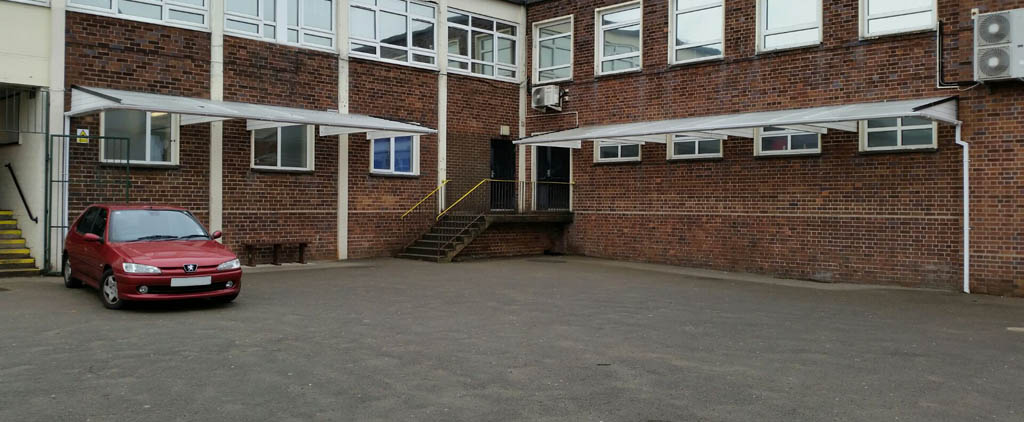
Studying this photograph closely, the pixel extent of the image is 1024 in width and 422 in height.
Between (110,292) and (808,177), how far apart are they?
39.7ft

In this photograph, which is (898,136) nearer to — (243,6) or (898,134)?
(898,134)

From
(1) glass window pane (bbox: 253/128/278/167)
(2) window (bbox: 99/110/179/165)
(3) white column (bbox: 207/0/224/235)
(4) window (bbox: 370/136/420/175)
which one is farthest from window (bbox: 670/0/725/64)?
(2) window (bbox: 99/110/179/165)

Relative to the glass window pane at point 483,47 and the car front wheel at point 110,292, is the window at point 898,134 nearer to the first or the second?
the glass window pane at point 483,47

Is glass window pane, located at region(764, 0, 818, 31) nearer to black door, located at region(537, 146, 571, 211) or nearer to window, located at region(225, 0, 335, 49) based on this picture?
black door, located at region(537, 146, 571, 211)

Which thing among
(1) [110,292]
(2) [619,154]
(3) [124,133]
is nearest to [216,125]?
(3) [124,133]

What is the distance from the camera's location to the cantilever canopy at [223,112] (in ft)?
42.1

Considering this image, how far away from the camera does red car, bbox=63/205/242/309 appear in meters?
9.42

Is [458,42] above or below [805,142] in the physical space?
above

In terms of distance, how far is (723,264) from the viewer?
A: 16688mm

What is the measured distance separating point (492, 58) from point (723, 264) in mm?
7825

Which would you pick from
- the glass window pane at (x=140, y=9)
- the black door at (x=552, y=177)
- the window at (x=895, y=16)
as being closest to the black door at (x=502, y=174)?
the black door at (x=552, y=177)

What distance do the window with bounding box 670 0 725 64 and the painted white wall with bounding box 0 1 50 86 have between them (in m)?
12.2

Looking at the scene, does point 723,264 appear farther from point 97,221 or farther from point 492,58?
point 97,221

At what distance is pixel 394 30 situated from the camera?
1828 centimetres
